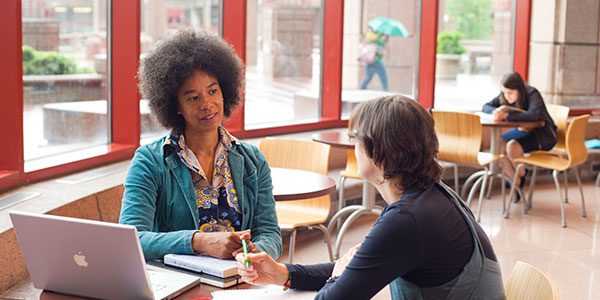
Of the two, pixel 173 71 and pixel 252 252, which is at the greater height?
pixel 173 71

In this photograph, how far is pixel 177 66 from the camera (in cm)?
291

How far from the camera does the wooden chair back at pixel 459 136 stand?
22.8ft

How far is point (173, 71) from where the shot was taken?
2.91 meters

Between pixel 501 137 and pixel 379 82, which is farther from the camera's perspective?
pixel 379 82

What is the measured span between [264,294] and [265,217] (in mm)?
635

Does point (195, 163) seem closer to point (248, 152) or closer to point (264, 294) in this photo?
point (248, 152)

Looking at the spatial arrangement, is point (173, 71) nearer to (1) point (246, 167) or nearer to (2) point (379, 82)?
(1) point (246, 167)

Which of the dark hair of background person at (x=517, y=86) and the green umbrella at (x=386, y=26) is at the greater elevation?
the green umbrella at (x=386, y=26)

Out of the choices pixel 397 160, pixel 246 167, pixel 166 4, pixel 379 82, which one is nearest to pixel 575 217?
pixel 379 82

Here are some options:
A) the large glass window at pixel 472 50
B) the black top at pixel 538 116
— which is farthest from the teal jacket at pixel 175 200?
the large glass window at pixel 472 50

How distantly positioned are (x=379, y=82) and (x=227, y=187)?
6.27 metres

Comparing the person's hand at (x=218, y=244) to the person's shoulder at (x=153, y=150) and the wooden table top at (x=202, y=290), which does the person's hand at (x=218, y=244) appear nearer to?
the wooden table top at (x=202, y=290)

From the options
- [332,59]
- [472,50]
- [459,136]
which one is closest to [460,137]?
[459,136]

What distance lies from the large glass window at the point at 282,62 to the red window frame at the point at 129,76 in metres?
0.12
